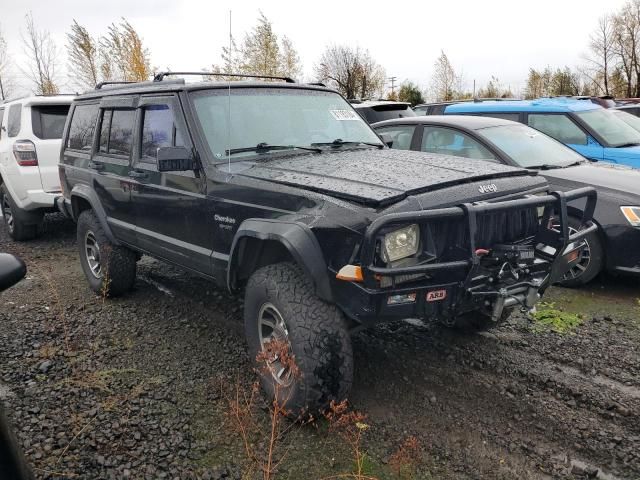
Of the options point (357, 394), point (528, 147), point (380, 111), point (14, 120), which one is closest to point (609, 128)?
point (528, 147)

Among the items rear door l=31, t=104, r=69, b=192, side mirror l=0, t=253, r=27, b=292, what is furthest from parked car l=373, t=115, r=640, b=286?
rear door l=31, t=104, r=69, b=192

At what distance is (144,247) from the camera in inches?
182

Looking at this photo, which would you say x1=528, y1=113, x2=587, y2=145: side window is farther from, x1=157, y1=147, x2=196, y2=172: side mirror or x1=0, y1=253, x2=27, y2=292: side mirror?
x1=0, y1=253, x2=27, y2=292: side mirror

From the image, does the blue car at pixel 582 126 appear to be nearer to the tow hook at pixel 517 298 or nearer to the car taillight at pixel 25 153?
the tow hook at pixel 517 298

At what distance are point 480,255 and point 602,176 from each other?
3.15 meters

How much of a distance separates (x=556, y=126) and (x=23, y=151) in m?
7.15

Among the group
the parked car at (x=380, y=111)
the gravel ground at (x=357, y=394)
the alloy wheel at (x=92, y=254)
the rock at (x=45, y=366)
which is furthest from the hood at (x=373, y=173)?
the parked car at (x=380, y=111)

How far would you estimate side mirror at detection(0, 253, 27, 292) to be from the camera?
1863 mm

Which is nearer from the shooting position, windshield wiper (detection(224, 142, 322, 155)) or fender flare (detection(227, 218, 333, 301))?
fender flare (detection(227, 218, 333, 301))

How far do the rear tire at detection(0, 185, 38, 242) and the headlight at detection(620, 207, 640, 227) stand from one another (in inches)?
291

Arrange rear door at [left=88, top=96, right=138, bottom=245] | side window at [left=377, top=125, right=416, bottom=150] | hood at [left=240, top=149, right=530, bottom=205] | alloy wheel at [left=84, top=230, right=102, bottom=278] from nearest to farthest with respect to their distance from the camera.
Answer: hood at [left=240, top=149, right=530, bottom=205] < rear door at [left=88, top=96, right=138, bottom=245] < alloy wheel at [left=84, top=230, right=102, bottom=278] < side window at [left=377, top=125, right=416, bottom=150]

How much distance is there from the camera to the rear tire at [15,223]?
773 centimetres

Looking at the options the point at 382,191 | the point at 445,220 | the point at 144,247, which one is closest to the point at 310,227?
the point at 382,191

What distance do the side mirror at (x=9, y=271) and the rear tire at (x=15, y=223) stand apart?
21.1 ft
